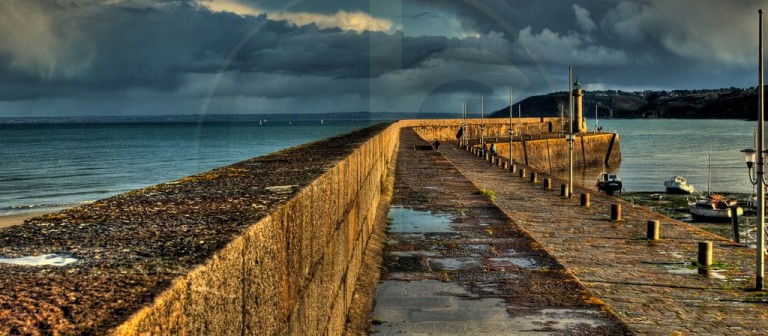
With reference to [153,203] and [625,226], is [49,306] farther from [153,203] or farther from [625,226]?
[625,226]

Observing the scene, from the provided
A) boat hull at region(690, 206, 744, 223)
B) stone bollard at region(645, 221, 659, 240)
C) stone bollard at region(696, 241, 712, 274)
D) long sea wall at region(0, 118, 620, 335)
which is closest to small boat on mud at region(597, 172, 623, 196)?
boat hull at region(690, 206, 744, 223)

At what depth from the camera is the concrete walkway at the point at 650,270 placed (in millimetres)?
9461

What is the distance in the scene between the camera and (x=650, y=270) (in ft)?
41.5

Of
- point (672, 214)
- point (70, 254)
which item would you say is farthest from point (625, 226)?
point (672, 214)

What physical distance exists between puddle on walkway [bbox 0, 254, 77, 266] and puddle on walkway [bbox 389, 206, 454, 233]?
11.2m

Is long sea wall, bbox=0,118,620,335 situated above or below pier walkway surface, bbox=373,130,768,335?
above

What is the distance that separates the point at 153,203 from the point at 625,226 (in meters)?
15.8

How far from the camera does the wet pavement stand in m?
7.68

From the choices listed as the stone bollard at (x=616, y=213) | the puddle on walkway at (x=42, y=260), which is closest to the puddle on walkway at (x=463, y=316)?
the puddle on walkway at (x=42, y=260)

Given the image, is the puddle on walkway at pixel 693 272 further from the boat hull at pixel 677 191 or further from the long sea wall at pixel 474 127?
the long sea wall at pixel 474 127

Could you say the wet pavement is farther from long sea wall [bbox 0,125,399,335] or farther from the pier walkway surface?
long sea wall [bbox 0,125,399,335]

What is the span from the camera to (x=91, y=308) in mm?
1819

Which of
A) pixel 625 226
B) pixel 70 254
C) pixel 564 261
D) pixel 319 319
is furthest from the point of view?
pixel 625 226

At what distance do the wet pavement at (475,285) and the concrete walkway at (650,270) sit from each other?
108 centimetres
